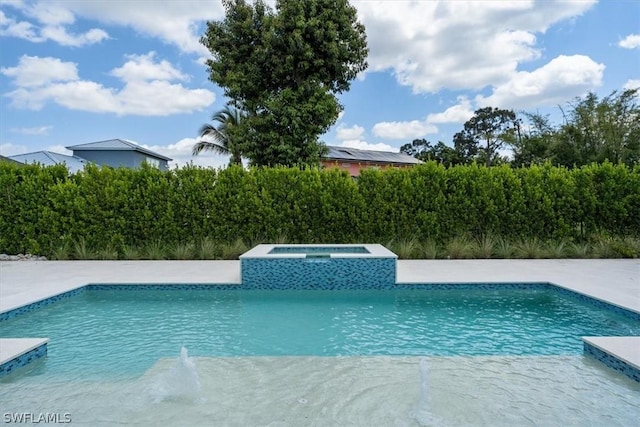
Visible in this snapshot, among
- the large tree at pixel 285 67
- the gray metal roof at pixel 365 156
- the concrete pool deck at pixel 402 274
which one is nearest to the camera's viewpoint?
the concrete pool deck at pixel 402 274

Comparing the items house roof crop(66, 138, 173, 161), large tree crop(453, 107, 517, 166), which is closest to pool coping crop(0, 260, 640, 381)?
house roof crop(66, 138, 173, 161)

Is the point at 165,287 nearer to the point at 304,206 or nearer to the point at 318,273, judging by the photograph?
the point at 318,273

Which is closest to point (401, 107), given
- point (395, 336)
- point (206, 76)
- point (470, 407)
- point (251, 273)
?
point (206, 76)

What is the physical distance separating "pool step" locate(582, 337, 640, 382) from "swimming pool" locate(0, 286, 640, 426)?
97 millimetres

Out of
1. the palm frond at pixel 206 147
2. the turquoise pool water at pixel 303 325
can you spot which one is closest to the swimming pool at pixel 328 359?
the turquoise pool water at pixel 303 325

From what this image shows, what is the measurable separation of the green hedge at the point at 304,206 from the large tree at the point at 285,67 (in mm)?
5392

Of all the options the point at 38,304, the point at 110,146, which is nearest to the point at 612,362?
the point at 38,304

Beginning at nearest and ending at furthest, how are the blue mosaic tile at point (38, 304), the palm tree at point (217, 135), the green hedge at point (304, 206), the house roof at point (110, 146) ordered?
the blue mosaic tile at point (38, 304) < the green hedge at point (304, 206) < the house roof at point (110, 146) < the palm tree at point (217, 135)

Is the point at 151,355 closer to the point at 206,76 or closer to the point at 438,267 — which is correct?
the point at 438,267

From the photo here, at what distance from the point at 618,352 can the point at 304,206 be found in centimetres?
790

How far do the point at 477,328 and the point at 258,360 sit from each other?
3051mm

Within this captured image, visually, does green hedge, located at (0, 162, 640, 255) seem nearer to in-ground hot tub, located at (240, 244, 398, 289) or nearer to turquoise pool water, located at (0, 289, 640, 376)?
in-ground hot tub, located at (240, 244, 398, 289)

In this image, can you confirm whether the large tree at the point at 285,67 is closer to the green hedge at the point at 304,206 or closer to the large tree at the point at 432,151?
the green hedge at the point at 304,206

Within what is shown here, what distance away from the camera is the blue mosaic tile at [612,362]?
3799 mm
